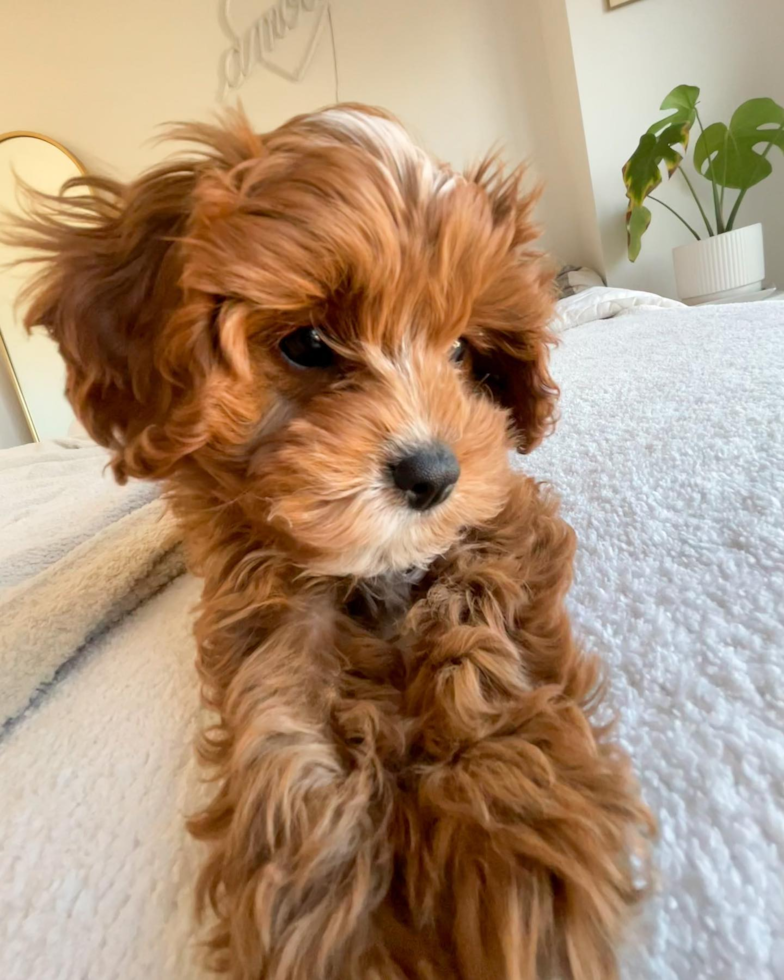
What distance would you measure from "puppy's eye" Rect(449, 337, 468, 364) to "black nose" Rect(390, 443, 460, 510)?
18cm

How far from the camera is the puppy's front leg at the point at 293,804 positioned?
1.30 ft

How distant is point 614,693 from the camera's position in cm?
51

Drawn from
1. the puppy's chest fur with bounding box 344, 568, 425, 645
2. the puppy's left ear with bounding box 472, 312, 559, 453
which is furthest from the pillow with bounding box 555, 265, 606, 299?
the puppy's chest fur with bounding box 344, 568, 425, 645

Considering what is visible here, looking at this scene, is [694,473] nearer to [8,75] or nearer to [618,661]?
[618,661]

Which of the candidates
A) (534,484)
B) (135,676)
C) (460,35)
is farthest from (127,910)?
(460,35)

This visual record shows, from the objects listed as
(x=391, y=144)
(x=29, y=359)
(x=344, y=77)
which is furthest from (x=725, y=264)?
(x=29, y=359)

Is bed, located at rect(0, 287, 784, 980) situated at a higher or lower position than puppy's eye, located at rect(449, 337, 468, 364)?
lower

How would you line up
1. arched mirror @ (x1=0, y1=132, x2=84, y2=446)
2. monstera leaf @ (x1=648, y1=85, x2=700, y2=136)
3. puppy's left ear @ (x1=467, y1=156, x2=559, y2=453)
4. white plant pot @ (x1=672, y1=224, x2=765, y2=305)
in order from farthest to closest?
arched mirror @ (x1=0, y1=132, x2=84, y2=446), white plant pot @ (x1=672, y1=224, x2=765, y2=305), monstera leaf @ (x1=648, y1=85, x2=700, y2=136), puppy's left ear @ (x1=467, y1=156, x2=559, y2=453)

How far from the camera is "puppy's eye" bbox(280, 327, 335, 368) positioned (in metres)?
0.62

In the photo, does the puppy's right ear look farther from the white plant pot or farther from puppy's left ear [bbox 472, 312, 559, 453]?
the white plant pot

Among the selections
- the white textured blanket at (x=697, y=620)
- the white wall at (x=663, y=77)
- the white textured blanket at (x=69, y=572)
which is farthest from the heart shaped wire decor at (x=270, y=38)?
the white textured blanket at (x=697, y=620)

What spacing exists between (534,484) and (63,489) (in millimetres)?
1409

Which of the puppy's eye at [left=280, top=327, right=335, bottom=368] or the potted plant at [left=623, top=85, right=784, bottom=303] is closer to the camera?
the puppy's eye at [left=280, top=327, right=335, bottom=368]

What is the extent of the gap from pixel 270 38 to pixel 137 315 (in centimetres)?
367
